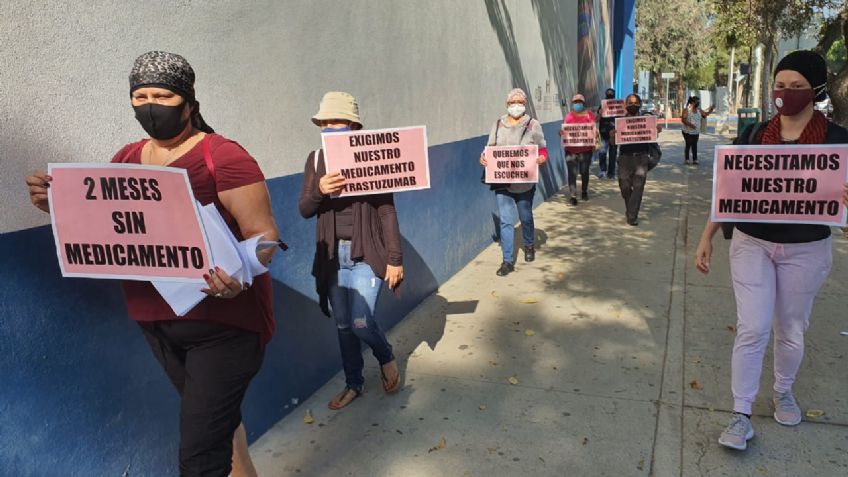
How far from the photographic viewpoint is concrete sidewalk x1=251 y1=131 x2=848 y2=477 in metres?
3.45

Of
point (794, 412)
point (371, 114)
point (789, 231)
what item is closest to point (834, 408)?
point (794, 412)

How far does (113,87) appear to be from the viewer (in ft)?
9.14

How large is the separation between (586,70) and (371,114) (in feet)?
41.0

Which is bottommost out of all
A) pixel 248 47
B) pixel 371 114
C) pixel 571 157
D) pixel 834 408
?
pixel 834 408

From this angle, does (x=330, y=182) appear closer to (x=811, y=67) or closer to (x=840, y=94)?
(x=811, y=67)

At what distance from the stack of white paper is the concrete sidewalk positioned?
5.27 ft

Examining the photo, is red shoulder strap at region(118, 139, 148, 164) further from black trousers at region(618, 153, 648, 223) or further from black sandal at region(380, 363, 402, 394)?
black trousers at region(618, 153, 648, 223)

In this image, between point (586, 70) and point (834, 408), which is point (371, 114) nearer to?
point (834, 408)

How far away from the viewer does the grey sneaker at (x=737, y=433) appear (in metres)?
3.42

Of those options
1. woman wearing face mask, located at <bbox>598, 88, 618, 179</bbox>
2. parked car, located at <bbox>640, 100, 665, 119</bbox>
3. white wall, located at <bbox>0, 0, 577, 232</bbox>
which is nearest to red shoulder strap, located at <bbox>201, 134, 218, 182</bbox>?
white wall, located at <bbox>0, 0, 577, 232</bbox>

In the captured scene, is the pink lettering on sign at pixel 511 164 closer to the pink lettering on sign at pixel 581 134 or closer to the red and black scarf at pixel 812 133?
the red and black scarf at pixel 812 133

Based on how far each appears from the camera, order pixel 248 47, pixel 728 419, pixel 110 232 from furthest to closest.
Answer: pixel 728 419
pixel 248 47
pixel 110 232

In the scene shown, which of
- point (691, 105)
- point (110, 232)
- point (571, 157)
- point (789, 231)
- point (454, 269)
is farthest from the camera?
point (691, 105)

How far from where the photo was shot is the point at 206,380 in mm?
2287
